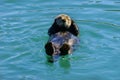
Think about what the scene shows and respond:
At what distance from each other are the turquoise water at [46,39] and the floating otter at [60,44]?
20 centimetres

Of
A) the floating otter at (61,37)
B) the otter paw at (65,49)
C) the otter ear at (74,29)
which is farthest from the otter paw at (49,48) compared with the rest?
the otter ear at (74,29)

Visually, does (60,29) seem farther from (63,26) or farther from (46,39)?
(46,39)

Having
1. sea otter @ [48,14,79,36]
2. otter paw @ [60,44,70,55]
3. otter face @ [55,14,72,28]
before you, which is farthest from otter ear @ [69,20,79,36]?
otter paw @ [60,44,70,55]

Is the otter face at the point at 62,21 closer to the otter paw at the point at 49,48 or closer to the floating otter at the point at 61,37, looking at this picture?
the floating otter at the point at 61,37

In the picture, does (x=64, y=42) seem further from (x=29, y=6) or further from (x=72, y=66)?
(x=29, y=6)

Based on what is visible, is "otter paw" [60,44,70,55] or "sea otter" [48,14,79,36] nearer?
"otter paw" [60,44,70,55]

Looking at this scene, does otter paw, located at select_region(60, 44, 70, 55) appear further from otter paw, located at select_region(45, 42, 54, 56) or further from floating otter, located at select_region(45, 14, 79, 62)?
otter paw, located at select_region(45, 42, 54, 56)

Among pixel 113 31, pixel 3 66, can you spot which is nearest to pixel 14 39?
pixel 3 66

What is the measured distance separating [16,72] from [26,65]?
339mm

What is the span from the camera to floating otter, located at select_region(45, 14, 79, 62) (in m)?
10.1

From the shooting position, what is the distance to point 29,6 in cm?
1424

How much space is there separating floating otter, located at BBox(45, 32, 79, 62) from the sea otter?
0.91ft

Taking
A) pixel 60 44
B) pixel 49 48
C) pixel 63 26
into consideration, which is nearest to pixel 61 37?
pixel 60 44

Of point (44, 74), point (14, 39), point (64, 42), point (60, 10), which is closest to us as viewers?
point (44, 74)
